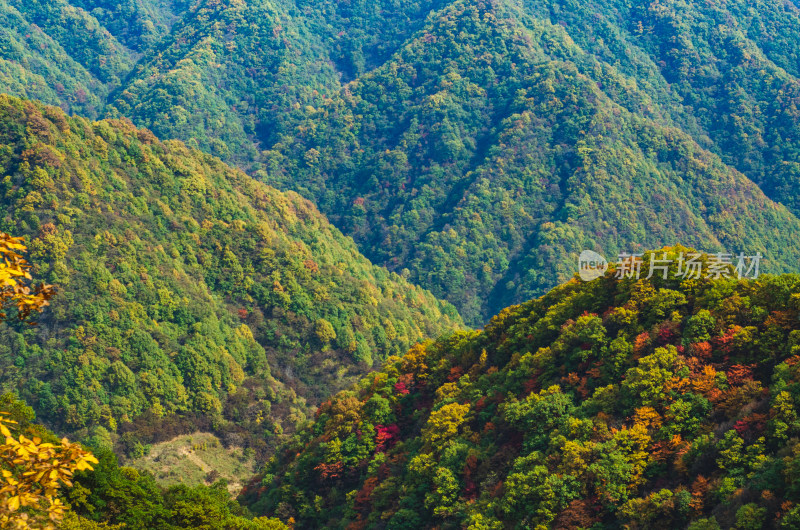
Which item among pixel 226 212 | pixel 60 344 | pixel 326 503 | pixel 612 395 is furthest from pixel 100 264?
→ pixel 612 395

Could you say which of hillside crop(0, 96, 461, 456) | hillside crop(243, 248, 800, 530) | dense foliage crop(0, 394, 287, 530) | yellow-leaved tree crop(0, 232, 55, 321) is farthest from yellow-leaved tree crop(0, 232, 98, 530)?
hillside crop(0, 96, 461, 456)

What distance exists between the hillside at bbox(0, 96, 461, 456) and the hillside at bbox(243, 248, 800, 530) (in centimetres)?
4092

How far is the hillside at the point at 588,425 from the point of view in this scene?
133 feet

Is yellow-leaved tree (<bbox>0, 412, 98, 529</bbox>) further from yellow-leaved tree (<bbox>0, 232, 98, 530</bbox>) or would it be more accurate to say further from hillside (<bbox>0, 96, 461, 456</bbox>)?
hillside (<bbox>0, 96, 461, 456</bbox>)

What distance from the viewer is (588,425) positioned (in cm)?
4969

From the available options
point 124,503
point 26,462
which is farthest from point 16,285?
point 124,503

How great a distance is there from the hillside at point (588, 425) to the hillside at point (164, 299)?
40924 millimetres

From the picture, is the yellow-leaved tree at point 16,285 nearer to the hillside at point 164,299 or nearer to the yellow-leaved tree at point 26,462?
the yellow-leaved tree at point 26,462

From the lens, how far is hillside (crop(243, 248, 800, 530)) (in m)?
40.6

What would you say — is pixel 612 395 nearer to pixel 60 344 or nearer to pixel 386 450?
pixel 386 450

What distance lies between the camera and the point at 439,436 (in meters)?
60.2

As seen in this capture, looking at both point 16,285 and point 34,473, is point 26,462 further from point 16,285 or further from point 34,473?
point 16,285

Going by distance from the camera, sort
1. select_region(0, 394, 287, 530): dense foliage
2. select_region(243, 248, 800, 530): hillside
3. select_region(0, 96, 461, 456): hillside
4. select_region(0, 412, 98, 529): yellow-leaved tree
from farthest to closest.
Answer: select_region(0, 96, 461, 456): hillside
select_region(0, 394, 287, 530): dense foliage
select_region(243, 248, 800, 530): hillside
select_region(0, 412, 98, 529): yellow-leaved tree

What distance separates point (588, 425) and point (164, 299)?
296 ft
